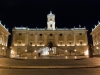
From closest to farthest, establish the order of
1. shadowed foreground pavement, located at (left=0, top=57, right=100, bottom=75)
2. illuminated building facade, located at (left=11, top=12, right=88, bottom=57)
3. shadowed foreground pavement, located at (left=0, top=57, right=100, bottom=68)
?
1. shadowed foreground pavement, located at (left=0, top=57, right=100, bottom=75)
2. shadowed foreground pavement, located at (left=0, top=57, right=100, bottom=68)
3. illuminated building facade, located at (left=11, top=12, right=88, bottom=57)

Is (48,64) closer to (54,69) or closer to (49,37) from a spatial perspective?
(54,69)

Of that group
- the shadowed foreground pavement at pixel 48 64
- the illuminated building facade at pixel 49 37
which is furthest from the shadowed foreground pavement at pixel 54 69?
the illuminated building facade at pixel 49 37

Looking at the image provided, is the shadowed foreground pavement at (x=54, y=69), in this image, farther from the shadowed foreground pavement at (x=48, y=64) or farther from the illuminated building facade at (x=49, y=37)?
the illuminated building facade at (x=49, y=37)

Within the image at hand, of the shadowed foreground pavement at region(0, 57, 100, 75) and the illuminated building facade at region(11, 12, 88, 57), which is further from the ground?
the illuminated building facade at region(11, 12, 88, 57)

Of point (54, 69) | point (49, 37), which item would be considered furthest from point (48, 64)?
point (49, 37)

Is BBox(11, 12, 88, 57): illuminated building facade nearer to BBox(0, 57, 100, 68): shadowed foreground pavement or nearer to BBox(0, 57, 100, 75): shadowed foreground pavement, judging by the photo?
BBox(0, 57, 100, 68): shadowed foreground pavement

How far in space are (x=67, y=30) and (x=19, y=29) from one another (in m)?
23.4

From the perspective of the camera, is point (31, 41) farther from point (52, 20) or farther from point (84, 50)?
point (84, 50)

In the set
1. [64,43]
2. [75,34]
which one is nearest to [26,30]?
[64,43]

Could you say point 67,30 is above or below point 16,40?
above

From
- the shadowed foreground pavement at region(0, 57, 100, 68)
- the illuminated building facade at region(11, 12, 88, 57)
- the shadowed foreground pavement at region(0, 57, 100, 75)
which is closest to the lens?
the shadowed foreground pavement at region(0, 57, 100, 75)

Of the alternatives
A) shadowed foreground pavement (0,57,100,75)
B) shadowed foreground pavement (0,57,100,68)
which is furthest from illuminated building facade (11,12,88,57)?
shadowed foreground pavement (0,57,100,75)

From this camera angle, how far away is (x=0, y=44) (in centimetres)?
4478

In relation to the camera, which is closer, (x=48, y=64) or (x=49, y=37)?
(x=48, y=64)
